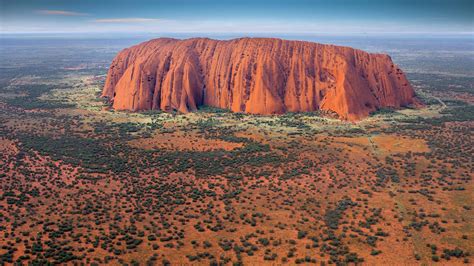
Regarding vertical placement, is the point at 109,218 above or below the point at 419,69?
below

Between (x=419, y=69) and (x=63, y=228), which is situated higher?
(x=419, y=69)

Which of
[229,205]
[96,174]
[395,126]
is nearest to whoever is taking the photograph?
[229,205]

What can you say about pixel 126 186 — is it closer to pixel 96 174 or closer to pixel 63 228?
pixel 96 174

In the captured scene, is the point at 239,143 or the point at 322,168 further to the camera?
the point at 239,143

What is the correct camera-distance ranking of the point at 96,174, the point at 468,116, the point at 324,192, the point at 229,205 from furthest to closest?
the point at 468,116 → the point at 96,174 → the point at 324,192 → the point at 229,205

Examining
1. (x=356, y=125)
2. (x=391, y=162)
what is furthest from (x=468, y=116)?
(x=391, y=162)

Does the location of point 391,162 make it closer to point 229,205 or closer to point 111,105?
point 229,205

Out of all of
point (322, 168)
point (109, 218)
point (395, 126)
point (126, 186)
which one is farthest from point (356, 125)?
point (109, 218)
